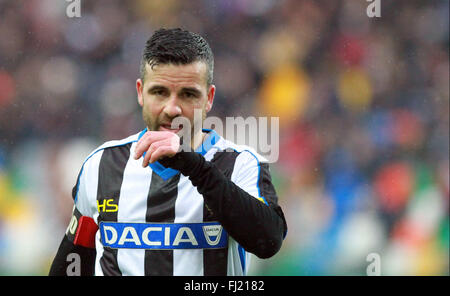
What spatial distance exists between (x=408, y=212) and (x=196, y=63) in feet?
11.1

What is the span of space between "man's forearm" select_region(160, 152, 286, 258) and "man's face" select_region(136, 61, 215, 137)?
25 cm

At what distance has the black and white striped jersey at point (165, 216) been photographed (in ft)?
5.82

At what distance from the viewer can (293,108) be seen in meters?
4.94

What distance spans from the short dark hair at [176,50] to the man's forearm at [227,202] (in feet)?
1.28

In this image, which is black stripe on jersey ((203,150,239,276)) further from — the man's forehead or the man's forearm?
the man's forehead

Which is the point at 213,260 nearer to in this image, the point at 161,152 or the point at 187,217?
the point at 187,217

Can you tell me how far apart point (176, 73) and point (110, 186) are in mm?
447

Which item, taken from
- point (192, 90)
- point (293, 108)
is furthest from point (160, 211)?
point (293, 108)

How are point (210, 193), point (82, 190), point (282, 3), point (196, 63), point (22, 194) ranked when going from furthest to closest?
point (282, 3) → point (22, 194) → point (82, 190) → point (196, 63) → point (210, 193)

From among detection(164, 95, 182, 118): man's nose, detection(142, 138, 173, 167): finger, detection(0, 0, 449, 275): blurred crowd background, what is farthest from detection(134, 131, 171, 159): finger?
detection(0, 0, 449, 275): blurred crowd background

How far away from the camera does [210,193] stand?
1552 mm

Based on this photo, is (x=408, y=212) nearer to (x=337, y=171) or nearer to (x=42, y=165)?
(x=337, y=171)

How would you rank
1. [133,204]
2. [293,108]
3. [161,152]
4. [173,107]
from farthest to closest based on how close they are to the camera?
1. [293,108]
2. [133,204]
3. [173,107]
4. [161,152]

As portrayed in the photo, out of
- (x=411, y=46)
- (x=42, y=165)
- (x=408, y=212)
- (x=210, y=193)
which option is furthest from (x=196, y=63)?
(x=411, y=46)
